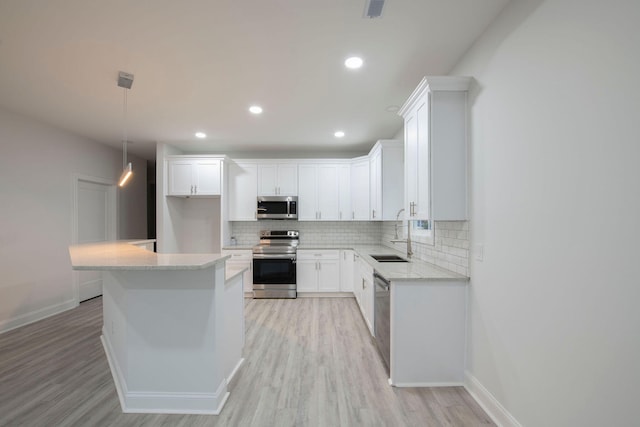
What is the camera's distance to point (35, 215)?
3.79 metres

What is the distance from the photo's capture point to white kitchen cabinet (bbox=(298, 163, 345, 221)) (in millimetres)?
5012

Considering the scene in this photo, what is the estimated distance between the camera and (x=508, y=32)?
5.72 feet

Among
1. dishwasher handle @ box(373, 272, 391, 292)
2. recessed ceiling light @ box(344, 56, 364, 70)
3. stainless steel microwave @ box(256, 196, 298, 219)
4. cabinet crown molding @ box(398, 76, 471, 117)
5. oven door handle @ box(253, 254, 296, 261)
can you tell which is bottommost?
oven door handle @ box(253, 254, 296, 261)

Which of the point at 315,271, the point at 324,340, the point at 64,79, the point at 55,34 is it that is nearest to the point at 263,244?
the point at 315,271

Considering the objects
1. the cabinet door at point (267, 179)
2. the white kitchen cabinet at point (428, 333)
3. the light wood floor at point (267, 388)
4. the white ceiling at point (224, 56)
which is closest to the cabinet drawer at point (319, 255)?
the cabinet door at point (267, 179)

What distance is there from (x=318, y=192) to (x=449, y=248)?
113 inches

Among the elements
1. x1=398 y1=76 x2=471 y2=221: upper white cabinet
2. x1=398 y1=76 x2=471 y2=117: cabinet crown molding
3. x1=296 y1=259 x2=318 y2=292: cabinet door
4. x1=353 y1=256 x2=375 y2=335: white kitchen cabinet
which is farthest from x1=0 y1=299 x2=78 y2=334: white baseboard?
x1=398 y1=76 x2=471 y2=117: cabinet crown molding

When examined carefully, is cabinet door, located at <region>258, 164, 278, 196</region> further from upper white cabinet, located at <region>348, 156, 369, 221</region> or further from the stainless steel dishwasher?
the stainless steel dishwasher

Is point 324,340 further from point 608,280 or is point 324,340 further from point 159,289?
point 608,280

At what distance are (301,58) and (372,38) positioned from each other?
592 mm

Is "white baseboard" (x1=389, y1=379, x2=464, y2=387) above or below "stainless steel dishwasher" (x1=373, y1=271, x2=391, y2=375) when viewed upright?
below

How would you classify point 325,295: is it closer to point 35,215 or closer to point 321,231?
point 321,231

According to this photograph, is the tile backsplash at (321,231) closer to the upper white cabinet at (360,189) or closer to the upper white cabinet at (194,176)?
the upper white cabinet at (360,189)

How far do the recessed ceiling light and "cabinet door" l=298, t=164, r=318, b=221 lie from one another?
8.85 ft
